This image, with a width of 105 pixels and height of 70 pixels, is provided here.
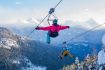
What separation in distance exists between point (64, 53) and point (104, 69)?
147072 millimetres

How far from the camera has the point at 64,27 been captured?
41688 mm

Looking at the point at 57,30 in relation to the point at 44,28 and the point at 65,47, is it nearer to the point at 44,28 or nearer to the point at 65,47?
the point at 44,28

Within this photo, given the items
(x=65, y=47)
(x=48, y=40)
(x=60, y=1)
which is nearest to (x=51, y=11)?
(x=60, y=1)

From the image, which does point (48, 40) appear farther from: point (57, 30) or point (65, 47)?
point (65, 47)

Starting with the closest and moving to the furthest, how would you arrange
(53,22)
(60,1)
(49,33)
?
(60,1), (53,22), (49,33)

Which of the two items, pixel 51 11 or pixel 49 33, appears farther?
pixel 49 33

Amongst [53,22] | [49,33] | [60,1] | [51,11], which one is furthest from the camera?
[49,33]

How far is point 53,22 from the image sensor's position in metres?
39.3

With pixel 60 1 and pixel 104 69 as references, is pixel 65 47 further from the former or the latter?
pixel 104 69

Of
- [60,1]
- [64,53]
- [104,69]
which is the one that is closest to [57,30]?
[60,1]

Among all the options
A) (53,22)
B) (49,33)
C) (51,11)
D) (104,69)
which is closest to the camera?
(51,11)

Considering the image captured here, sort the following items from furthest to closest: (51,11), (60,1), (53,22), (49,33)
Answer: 1. (49,33)
2. (53,22)
3. (51,11)
4. (60,1)

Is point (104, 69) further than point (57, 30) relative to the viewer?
Yes

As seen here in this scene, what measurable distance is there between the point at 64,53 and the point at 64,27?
1365 cm
